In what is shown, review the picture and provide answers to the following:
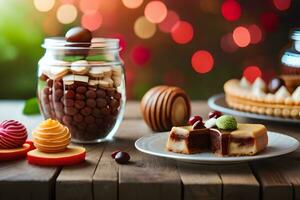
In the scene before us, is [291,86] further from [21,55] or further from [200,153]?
[21,55]

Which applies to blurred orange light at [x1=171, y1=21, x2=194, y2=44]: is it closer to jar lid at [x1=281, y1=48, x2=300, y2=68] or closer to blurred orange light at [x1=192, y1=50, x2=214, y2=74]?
blurred orange light at [x1=192, y1=50, x2=214, y2=74]

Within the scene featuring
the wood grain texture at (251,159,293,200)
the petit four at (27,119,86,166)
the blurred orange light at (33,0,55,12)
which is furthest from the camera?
the blurred orange light at (33,0,55,12)

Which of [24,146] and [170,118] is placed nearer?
[24,146]

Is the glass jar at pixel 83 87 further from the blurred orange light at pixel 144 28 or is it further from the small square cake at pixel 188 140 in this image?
the blurred orange light at pixel 144 28

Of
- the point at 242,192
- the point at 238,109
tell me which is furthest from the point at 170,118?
the point at 242,192

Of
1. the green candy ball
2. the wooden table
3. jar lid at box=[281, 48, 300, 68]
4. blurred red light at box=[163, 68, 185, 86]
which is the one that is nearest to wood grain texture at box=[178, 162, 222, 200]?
the wooden table

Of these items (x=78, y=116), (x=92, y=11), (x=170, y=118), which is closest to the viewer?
(x=78, y=116)

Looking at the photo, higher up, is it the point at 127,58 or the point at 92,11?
the point at 92,11
